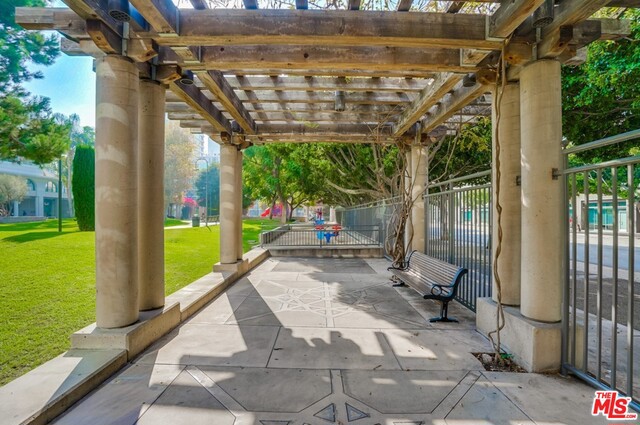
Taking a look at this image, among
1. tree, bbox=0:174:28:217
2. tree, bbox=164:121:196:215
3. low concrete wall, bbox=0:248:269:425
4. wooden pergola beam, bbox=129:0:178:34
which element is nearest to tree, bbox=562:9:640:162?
wooden pergola beam, bbox=129:0:178:34

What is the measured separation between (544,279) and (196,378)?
4.01 meters

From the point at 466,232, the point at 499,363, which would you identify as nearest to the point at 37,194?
the point at 466,232

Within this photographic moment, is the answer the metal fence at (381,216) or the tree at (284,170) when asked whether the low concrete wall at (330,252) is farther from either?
the tree at (284,170)

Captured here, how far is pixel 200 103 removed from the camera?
579cm

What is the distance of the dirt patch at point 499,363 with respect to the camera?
3.48 metres

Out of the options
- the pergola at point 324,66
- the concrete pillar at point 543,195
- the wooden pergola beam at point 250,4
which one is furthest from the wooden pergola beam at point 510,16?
the wooden pergola beam at point 250,4

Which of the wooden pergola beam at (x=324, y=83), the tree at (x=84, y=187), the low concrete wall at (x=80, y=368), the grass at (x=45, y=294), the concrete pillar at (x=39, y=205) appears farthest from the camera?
the concrete pillar at (x=39, y=205)

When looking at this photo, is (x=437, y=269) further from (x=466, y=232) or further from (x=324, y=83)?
(x=324, y=83)

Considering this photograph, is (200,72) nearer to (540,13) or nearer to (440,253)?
(540,13)

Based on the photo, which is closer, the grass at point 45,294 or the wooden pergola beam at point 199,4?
the wooden pergola beam at point 199,4

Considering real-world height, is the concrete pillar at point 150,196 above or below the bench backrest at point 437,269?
above

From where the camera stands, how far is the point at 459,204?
579cm

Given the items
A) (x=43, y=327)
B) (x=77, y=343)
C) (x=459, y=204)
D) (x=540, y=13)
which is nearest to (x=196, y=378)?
(x=77, y=343)

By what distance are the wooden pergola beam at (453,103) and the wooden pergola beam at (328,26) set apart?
1429mm
